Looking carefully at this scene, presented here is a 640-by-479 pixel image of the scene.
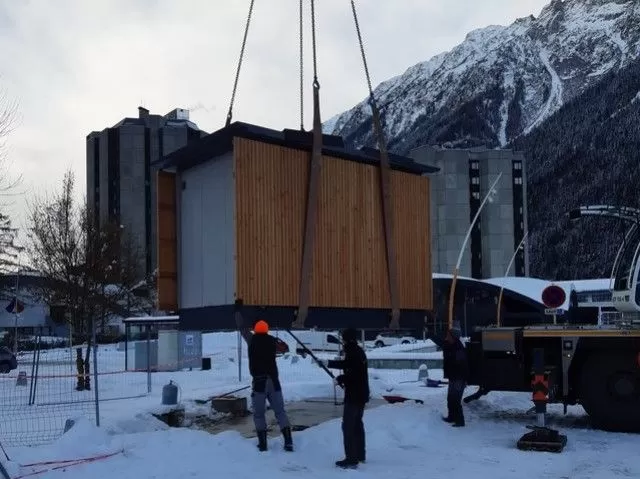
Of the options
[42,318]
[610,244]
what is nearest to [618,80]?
[610,244]

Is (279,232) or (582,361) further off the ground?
(279,232)

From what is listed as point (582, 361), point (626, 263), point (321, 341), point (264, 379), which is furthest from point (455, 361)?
point (321, 341)

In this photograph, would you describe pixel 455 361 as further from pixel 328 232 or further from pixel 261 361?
pixel 261 361

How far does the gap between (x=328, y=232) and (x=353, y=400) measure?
3.36 meters

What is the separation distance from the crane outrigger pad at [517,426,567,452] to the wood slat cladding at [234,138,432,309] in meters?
3.21

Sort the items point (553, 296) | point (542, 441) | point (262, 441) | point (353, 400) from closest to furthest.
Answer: point (353, 400) → point (262, 441) → point (542, 441) → point (553, 296)

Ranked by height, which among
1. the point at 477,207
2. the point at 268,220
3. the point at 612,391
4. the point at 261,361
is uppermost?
the point at 477,207

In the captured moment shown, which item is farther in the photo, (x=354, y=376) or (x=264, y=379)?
(x=264, y=379)

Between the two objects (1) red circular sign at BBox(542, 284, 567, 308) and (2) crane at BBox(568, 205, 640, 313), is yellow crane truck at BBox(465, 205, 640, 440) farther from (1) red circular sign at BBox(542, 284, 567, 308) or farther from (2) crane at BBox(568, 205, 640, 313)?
(1) red circular sign at BBox(542, 284, 567, 308)

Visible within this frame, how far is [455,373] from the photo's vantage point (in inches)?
490

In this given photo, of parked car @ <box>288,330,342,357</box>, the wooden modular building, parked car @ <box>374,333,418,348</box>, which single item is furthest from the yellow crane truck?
parked car @ <box>374,333,418,348</box>

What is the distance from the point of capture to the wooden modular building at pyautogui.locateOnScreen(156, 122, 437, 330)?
1112 centimetres

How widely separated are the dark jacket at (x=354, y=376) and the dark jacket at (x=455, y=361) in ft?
11.1

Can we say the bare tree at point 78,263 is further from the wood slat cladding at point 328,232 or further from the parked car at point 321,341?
the parked car at point 321,341
